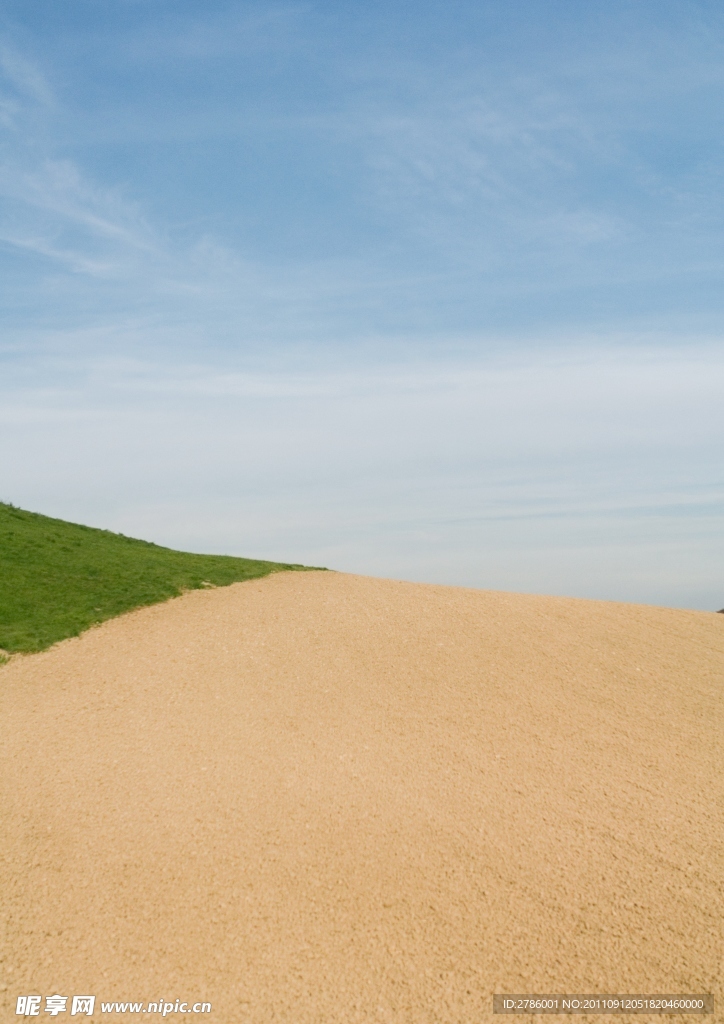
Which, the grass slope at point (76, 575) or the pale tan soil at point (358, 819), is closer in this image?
the pale tan soil at point (358, 819)

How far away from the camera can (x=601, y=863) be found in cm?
987

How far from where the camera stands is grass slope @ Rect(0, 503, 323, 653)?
17.5 meters

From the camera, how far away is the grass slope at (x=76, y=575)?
57.3 ft

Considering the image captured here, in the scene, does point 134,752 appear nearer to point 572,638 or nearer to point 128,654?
point 128,654

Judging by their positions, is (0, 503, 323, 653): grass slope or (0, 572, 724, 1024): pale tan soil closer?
(0, 572, 724, 1024): pale tan soil

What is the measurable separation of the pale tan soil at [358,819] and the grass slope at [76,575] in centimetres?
110

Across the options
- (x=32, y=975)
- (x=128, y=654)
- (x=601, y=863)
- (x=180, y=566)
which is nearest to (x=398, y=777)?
(x=601, y=863)

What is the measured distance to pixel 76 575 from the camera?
20125 millimetres

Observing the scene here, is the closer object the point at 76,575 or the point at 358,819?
the point at 358,819

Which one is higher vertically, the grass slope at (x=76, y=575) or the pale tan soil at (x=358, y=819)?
the grass slope at (x=76, y=575)

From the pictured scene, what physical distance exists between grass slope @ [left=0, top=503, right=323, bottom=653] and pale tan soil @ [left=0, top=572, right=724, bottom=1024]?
110 centimetres

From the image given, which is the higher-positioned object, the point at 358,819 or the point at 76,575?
the point at 76,575

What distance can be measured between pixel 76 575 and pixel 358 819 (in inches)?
480

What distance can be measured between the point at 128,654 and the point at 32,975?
26.6 feet
